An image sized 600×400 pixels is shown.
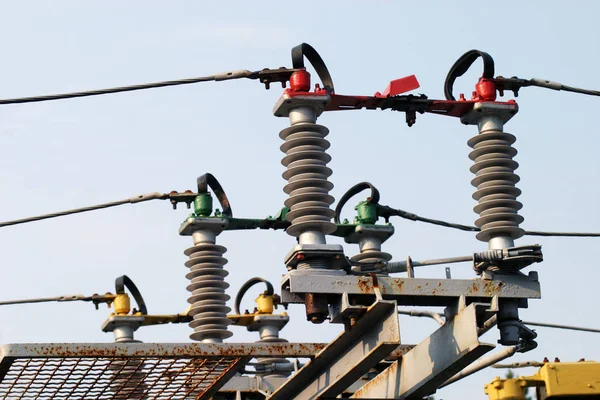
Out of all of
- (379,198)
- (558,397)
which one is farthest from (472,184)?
(379,198)

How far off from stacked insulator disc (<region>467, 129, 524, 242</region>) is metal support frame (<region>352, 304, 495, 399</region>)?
794mm

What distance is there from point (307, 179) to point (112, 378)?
2005 mm

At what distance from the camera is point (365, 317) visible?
32.2 feet

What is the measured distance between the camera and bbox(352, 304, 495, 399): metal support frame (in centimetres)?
966

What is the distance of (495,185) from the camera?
10398 mm

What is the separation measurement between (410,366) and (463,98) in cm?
187

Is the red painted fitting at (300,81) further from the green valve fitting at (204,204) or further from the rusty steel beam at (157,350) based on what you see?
the green valve fitting at (204,204)

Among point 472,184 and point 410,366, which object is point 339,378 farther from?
point 472,184

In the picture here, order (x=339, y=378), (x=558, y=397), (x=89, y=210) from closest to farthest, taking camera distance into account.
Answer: (x=558, y=397), (x=339, y=378), (x=89, y=210)

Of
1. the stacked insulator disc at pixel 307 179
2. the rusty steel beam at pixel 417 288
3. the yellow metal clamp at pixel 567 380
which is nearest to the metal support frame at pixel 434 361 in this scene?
the rusty steel beam at pixel 417 288

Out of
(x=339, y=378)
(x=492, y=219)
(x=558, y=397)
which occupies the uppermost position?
(x=492, y=219)

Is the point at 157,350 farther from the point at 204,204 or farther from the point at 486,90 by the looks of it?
the point at 204,204

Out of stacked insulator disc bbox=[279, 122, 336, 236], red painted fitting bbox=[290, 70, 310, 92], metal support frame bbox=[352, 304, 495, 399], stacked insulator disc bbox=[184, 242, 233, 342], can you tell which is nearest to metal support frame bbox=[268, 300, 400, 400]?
metal support frame bbox=[352, 304, 495, 399]

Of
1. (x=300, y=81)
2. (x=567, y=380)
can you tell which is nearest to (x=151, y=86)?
(x=300, y=81)
